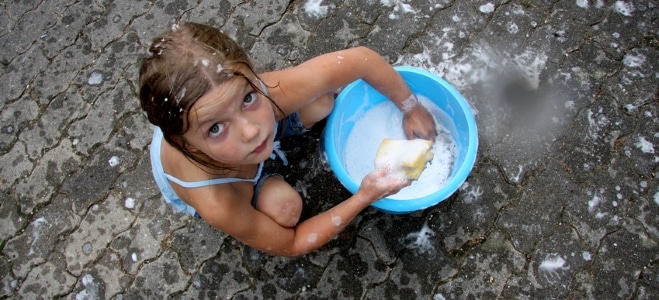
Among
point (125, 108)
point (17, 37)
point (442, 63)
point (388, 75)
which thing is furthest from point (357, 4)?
point (17, 37)

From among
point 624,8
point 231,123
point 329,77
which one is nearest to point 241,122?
point 231,123

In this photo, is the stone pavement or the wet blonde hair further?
the stone pavement

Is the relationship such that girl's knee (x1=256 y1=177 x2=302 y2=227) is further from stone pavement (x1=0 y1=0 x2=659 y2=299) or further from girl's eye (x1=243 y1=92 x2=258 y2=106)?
girl's eye (x1=243 y1=92 x2=258 y2=106)

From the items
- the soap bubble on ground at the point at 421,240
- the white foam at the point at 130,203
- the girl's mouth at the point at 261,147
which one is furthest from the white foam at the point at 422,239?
the white foam at the point at 130,203

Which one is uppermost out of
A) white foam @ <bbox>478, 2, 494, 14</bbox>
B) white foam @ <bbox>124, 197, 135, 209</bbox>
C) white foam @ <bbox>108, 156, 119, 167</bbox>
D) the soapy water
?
white foam @ <bbox>478, 2, 494, 14</bbox>

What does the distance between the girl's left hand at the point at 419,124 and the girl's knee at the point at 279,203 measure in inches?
21.4

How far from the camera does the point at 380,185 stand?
5.18 feet

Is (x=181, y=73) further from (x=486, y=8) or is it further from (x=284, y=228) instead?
(x=486, y=8)

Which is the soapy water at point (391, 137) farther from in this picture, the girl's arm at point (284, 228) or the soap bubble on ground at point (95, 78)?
the soap bubble on ground at point (95, 78)

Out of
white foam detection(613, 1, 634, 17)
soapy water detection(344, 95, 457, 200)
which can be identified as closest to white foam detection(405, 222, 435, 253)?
soapy water detection(344, 95, 457, 200)

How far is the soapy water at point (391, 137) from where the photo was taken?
195 centimetres

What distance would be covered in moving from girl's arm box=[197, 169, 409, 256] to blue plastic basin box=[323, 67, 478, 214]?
9cm

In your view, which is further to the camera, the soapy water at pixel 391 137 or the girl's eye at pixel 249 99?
the soapy water at pixel 391 137

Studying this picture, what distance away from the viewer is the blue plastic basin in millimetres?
1646
